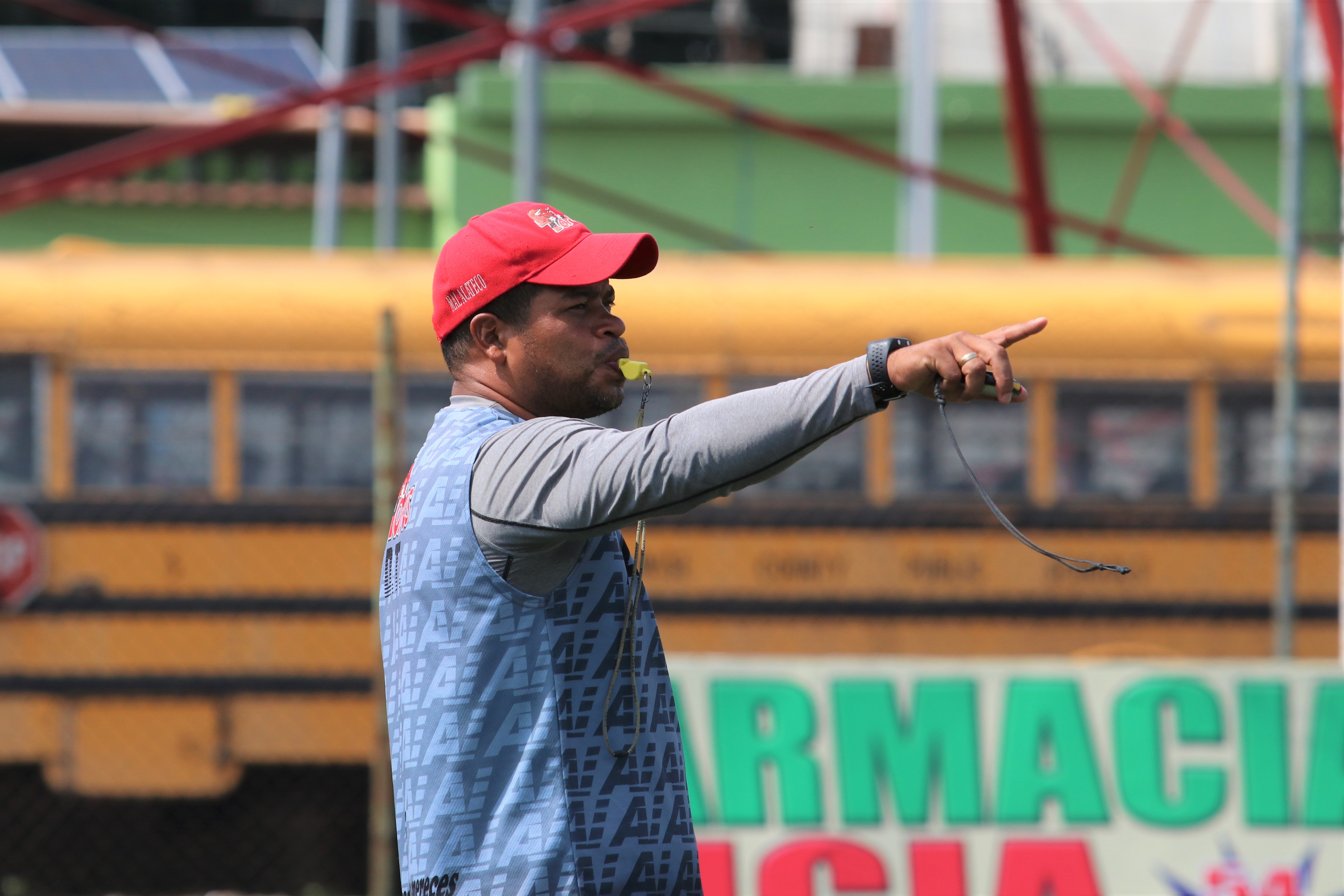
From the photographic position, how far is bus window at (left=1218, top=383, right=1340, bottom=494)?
268 inches

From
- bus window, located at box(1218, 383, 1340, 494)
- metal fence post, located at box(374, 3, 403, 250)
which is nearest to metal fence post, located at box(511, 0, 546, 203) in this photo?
metal fence post, located at box(374, 3, 403, 250)

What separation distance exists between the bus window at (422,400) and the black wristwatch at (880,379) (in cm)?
534

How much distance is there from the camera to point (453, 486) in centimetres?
170

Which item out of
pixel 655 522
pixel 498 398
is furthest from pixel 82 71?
pixel 498 398

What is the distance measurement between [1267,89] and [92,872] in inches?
480

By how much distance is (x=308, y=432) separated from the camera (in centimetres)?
673

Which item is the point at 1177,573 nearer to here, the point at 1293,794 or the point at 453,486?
the point at 1293,794

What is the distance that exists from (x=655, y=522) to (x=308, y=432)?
4.99 feet

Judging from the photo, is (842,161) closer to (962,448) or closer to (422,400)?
(962,448)

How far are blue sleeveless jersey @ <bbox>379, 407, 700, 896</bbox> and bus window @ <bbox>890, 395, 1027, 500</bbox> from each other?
5107 mm

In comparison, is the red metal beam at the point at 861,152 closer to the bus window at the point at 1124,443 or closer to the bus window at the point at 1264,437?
the bus window at the point at 1124,443

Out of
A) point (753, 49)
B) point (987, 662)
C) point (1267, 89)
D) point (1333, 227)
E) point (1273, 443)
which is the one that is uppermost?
point (753, 49)

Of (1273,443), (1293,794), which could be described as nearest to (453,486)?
(1293,794)

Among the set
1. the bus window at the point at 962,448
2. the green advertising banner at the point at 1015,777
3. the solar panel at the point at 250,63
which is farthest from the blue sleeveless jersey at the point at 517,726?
the solar panel at the point at 250,63
